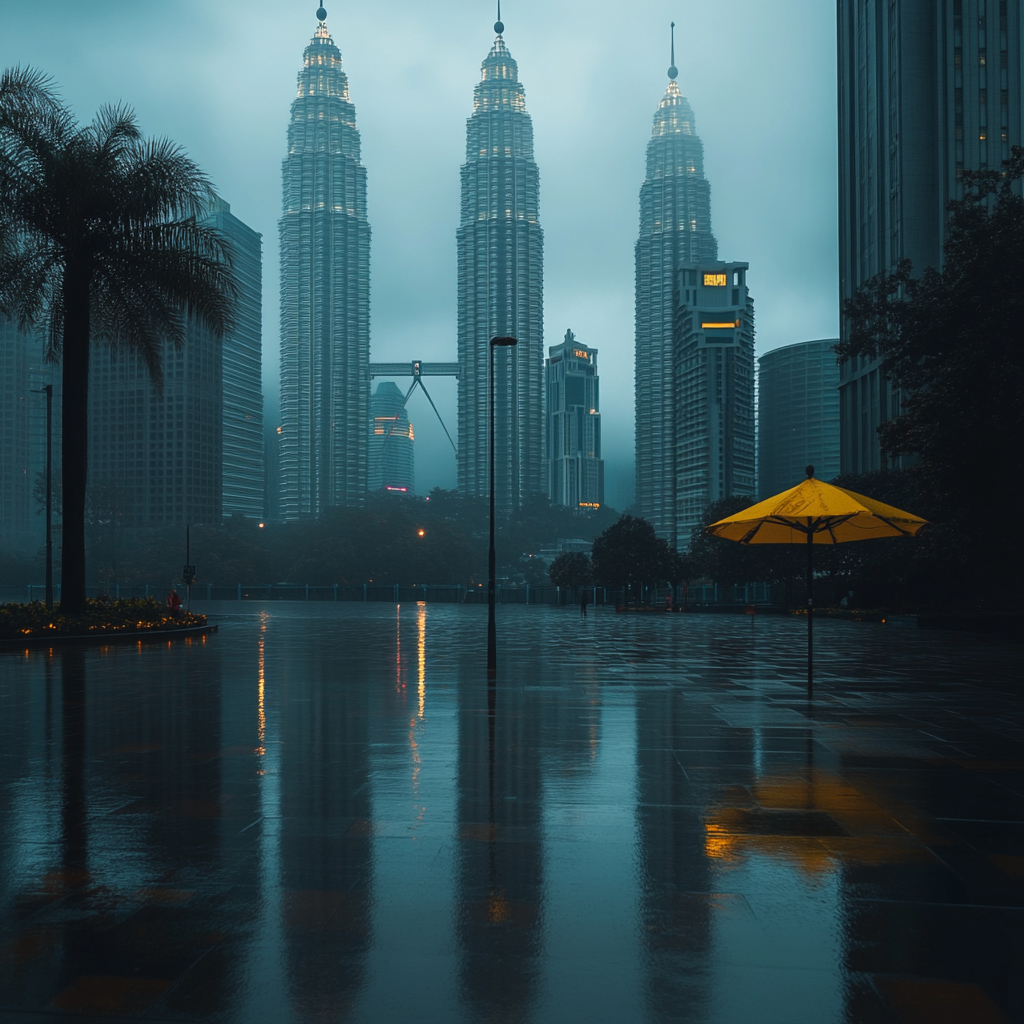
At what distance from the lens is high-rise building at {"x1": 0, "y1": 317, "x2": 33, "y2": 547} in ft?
531

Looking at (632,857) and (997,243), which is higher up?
(997,243)

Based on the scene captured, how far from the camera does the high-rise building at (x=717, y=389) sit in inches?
7461

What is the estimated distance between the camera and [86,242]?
2462 centimetres

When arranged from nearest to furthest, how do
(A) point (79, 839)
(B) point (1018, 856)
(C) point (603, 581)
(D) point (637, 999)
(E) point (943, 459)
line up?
(D) point (637, 999) < (B) point (1018, 856) < (A) point (79, 839) < (E) point (943, 459) < (C) point (603, 581)

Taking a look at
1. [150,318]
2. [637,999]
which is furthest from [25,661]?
[637,999]

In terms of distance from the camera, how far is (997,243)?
2422cm

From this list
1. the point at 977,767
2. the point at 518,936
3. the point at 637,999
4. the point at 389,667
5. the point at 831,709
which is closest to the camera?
the point at 637,999

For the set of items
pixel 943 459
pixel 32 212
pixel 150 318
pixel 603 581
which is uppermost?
pixel 32 212

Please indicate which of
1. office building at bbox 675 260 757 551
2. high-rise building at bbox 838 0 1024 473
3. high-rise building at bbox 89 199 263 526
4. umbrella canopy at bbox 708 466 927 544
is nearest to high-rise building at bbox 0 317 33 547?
high-rise building at bbox 89 199 263 526

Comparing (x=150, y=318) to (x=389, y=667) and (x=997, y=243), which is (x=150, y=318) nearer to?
(x=389, y=667)

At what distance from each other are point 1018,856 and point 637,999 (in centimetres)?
336

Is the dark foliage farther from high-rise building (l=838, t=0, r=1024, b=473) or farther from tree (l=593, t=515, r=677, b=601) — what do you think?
high-rise building (l=838, t=0, r=1024, b=473)

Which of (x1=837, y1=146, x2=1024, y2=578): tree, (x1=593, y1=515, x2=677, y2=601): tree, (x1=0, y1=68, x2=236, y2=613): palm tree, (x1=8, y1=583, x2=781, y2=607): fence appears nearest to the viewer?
(x1=837, y1=146, x2=1024, y2=578): tree

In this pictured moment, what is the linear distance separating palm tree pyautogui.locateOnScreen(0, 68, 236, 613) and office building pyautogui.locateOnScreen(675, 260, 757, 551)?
545ft
